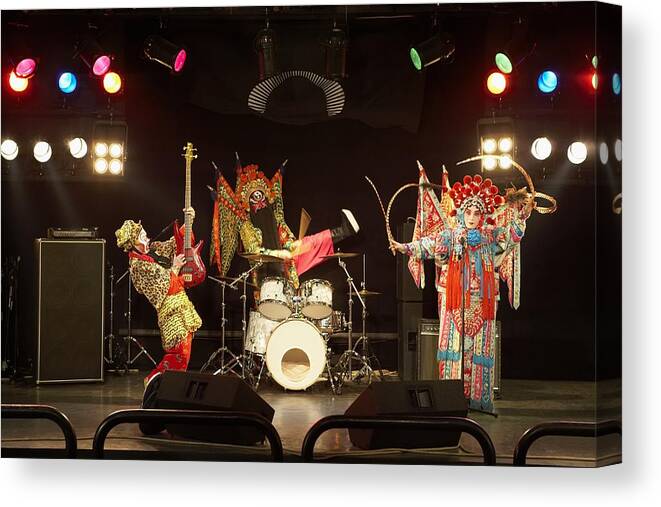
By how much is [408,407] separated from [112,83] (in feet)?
9.64

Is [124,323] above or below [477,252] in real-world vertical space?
below

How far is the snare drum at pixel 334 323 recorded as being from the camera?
677 centimetres

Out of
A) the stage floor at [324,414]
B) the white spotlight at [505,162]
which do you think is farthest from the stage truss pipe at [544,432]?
the white spotlight at [505,162]

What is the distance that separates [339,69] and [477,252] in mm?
1569

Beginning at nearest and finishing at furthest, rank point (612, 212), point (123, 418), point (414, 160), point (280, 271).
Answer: point (123, 418) < point (612, 212) < point (414, 160) < point (280, 271)

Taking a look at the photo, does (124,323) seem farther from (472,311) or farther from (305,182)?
(472,311)

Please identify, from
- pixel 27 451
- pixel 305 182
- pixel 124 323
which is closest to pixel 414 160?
pixel 305 182

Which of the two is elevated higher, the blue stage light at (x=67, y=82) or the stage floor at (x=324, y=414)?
the blue stage light at (x=67, y=82)

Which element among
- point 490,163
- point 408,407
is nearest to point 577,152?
point 490,163

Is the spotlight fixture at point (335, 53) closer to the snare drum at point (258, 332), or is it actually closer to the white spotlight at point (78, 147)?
the white spotlight at point (78, 147)

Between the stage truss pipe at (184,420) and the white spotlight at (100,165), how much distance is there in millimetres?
2459

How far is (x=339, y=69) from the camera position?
6.20 m

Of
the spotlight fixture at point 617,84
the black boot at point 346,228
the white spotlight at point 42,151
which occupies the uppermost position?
the spotlight fixture at point 617,84

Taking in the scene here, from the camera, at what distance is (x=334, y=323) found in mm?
6812
